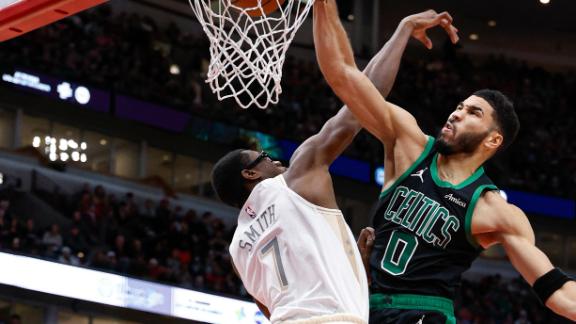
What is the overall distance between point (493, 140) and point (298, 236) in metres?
1.13

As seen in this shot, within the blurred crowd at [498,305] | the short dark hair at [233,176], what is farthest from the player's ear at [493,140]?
the blurred crowd at [498,305]

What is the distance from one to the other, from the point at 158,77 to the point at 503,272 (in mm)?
10579

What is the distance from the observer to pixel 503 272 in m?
28.7

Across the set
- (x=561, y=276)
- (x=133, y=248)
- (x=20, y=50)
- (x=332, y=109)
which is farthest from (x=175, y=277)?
(x=561, y=276)

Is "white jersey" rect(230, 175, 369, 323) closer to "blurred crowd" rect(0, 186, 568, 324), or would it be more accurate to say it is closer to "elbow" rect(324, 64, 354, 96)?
"elbow" rect(324, 64, 354, 96)

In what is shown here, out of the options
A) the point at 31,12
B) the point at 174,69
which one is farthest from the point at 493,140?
the point at 174,69

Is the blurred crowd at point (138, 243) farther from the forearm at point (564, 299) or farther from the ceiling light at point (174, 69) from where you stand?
the forearm at point (564, 299)

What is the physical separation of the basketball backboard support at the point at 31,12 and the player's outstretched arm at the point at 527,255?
8.20 feet

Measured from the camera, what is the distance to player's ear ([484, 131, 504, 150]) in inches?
199

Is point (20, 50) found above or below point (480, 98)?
below

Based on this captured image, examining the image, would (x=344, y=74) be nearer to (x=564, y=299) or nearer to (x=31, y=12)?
(x=564, y=299)

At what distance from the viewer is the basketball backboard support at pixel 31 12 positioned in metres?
6.06

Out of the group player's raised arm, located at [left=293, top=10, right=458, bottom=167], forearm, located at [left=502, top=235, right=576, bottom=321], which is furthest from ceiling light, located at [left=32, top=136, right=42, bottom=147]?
forearm, located at [left=502, top=235, right=576, bottom=321]

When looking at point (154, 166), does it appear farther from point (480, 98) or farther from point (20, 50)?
point (480, 98)
